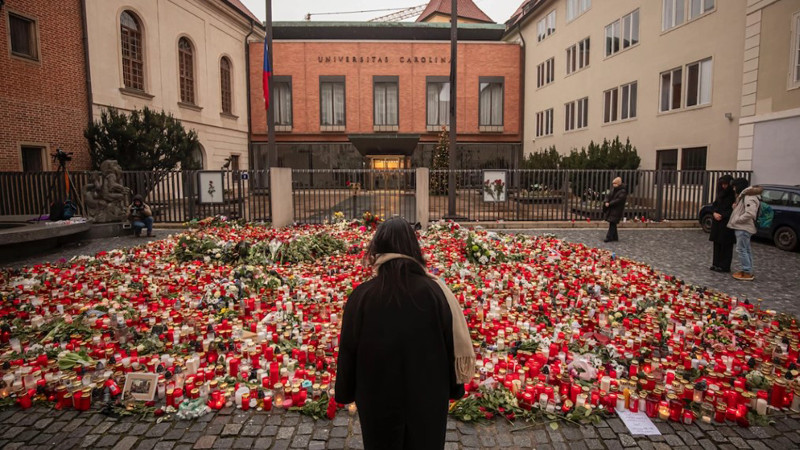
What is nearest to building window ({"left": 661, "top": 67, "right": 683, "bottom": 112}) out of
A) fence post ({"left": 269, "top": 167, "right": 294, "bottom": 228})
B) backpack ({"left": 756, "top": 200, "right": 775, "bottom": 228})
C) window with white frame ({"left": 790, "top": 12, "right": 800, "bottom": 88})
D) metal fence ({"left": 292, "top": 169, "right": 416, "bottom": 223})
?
window with white frame ({"left": 790, "top": 12, "right": 800, "bottom": 88})

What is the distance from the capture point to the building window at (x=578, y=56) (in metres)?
26.6

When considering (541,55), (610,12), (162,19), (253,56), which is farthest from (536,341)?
(253,56)

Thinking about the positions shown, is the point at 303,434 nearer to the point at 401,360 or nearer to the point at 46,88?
the point at 401,360

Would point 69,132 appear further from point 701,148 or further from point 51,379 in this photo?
point 701,148

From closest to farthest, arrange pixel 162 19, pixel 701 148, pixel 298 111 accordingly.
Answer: pixel 701 148 < pixel 162 19 < pixel 298 111

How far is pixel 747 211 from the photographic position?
7.93 m

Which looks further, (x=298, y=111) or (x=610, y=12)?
(x=298, y=111)

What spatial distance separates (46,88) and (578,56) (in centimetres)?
2746

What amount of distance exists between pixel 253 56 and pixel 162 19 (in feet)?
33.2

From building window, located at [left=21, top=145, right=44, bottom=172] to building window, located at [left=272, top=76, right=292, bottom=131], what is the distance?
1800cm

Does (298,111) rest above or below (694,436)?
above

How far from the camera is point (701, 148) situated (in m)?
18.2

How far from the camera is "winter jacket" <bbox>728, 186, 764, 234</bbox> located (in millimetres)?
7898

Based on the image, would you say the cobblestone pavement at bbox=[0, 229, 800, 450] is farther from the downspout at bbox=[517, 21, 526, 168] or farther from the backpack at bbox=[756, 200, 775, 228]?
the downspout at bbox=[517, 21, 526, 168]
